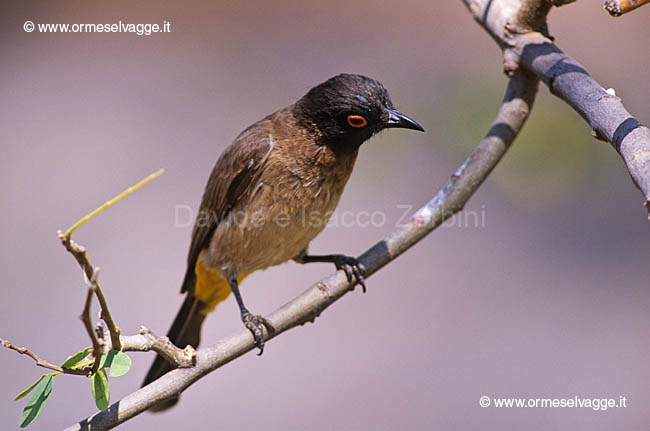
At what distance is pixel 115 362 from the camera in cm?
200

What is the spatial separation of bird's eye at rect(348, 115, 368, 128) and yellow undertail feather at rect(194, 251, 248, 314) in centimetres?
115

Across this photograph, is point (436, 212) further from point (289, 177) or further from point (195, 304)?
point (195, 304)

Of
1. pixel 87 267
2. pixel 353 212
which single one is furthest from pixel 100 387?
pixel 353 212

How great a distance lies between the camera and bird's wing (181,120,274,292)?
3.54 meters

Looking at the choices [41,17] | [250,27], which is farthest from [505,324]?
[41,17]

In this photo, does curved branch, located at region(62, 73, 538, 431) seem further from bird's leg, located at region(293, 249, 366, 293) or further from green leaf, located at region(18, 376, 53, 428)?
green leaf, located at region(18, 376, 53, 428)

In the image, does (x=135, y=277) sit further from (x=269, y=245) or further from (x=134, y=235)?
(x=269, y=245)

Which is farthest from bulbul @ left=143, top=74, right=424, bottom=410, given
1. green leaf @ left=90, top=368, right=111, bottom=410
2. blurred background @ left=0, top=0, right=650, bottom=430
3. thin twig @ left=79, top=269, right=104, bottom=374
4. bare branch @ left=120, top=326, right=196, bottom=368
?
blurred background @ left=0, top=0, right=650, bottom=430

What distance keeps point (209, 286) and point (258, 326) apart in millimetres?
986

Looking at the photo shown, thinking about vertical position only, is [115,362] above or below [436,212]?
→ below

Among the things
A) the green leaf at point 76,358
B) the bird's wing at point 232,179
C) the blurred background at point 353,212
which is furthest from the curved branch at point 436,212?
the blurred background at point 353,212

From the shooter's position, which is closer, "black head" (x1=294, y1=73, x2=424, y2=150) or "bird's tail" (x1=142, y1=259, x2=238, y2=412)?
"black head" (x1=294, y1=73, x2=424, y2=150)

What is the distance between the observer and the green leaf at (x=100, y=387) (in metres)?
2.01

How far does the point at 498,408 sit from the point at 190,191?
145 inches
